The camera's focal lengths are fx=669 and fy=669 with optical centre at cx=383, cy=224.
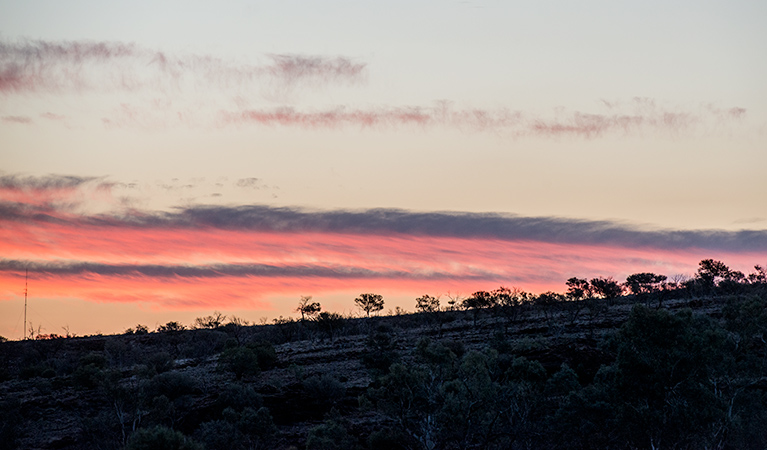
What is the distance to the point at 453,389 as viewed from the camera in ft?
147

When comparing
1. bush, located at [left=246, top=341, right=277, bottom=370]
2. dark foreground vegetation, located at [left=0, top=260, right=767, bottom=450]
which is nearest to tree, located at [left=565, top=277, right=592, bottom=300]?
dark foreground vegetation, located at [left=0, top=260, right=767, bottom=450]

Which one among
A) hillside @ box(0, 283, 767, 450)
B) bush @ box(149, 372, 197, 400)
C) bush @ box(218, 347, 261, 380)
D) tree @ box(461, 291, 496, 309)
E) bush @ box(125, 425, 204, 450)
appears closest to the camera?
bush @ box(125, 425, 204, 450)

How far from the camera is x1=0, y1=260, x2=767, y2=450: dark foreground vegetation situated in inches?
1494

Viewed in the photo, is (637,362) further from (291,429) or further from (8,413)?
(8,413)

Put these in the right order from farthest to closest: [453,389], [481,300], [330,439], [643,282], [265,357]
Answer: [643,282] < [481,300] < [265,357] < [453,389] < [330,439]

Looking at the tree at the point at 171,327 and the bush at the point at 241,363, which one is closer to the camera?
the bush at the point at 241,363

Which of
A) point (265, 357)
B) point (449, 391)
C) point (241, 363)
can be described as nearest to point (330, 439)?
point (449, 391)

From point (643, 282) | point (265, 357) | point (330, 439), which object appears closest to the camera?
point (330, 439)

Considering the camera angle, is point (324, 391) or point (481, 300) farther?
point (481, 300)

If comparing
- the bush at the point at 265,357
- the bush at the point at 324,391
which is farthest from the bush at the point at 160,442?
the bush at the point at 265,357

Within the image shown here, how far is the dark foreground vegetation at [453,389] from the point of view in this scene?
37.9 meters

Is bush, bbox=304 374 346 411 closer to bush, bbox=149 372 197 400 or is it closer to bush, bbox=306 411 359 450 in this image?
bush, bbox=149 372 197 400

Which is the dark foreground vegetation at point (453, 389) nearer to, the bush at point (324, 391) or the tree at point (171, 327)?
the bush at point (324, 391)

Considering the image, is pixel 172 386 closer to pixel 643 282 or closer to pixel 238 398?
pixel 238 398
